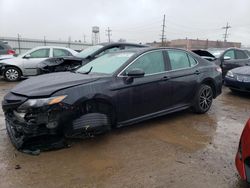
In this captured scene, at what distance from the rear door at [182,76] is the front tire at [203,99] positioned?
170mm

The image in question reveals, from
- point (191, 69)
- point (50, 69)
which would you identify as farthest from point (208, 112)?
point (50, 69)

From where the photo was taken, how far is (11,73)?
1002cm

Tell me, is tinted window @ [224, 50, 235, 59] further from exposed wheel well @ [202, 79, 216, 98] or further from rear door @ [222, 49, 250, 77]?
exposed wheel well @ [202, 79, 216, 98]

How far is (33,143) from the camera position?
11.2ft

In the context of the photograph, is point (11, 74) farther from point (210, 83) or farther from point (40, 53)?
point (210, 83)

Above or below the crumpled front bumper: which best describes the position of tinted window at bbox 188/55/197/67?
above

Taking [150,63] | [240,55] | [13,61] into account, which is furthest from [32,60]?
[240,55]

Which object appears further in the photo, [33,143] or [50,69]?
[50,69]

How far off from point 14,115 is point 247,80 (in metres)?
6.39

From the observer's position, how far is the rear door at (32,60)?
1005cm

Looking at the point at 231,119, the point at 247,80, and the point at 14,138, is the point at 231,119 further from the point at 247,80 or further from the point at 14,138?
the point at 14,138

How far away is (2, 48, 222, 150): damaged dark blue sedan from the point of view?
3246mm

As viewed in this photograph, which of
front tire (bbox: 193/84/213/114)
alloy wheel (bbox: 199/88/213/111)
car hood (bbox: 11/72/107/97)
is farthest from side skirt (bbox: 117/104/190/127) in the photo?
car hood (bbox: 11/72/107/97)

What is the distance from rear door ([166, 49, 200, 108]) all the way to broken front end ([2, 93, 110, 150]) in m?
1.72
